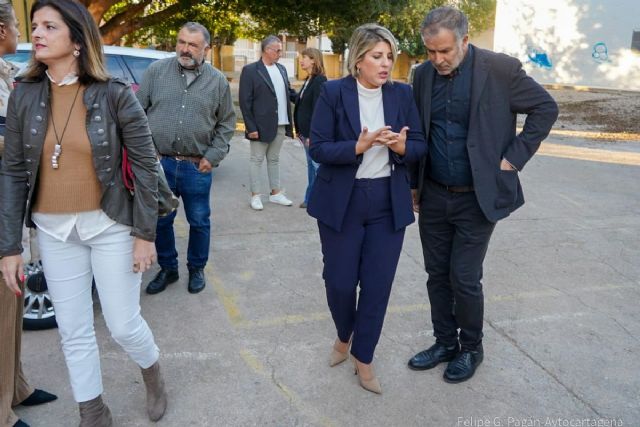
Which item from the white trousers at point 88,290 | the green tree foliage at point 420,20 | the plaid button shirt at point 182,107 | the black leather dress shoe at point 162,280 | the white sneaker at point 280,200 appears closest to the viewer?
the white trousers at point 88,290

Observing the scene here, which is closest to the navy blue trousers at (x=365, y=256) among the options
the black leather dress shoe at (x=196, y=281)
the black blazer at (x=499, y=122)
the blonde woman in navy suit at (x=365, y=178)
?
the blonde woman in navy suit at (x=365, y=178)

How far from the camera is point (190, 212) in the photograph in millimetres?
4379

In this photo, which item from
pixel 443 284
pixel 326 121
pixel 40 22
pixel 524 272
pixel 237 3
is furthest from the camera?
pixel 237 3

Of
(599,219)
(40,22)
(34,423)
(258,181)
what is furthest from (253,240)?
(599,219)

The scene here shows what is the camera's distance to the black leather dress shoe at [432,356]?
3426mm

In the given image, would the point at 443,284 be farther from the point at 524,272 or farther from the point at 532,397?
the point at 524,272

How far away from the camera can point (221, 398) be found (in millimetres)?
3082

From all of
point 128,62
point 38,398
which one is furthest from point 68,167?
point 128,62

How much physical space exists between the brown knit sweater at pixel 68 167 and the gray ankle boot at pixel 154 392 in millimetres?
909

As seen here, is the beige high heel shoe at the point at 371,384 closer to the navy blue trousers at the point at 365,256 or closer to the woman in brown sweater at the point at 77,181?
the navy blue trousers at the point at 365,256

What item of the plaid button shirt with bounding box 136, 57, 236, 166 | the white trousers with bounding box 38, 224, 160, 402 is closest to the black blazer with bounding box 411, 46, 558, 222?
the white trousers with bounding box 38, 224, 160, 402

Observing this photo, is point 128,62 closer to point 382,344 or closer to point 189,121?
Answer: point 189,121

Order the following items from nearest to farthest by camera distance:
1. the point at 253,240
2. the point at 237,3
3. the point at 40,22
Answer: the point at 40,22, the point at 253,240, the point at 237,3

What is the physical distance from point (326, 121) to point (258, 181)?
12.6ft
